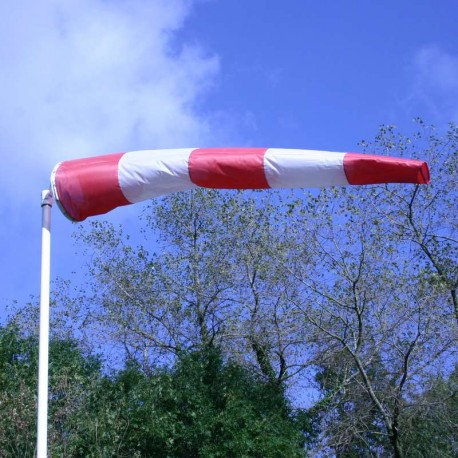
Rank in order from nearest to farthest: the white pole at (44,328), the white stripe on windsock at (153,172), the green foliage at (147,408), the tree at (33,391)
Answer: the white pole at (44,328) → the white stripe on windsock at (153,172) → the tree at (33,391) → the green foliage at (147,408)

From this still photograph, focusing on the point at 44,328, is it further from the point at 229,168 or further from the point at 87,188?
the point at 229,168

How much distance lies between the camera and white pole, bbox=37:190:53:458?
5.01 m

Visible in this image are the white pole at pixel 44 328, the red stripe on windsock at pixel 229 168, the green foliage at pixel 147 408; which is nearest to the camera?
the white pole at pixel 44 328

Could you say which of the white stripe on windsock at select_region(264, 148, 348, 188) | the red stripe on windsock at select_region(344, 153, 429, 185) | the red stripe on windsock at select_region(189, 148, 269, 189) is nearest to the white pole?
the red stripe on windsock at select_region(189, 148, 269, 189)

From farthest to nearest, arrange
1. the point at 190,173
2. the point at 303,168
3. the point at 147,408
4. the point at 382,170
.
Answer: the point at 147,408
the point at 190,173
the point at 303,168
the point at 382,170

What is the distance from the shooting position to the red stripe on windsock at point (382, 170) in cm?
507

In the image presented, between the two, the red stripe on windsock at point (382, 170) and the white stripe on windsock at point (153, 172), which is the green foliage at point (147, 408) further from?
the red stripe on windsock at point (382, 170)

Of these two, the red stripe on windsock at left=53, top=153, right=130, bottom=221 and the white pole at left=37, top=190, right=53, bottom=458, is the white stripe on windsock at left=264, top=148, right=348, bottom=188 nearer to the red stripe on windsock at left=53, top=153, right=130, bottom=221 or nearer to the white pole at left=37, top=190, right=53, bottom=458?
the red stripe on windsock at left=53, top=153, right=130, bottom=221

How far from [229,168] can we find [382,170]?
101cm

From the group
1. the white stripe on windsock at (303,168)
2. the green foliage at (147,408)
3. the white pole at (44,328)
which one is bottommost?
the white pole at (44,328)

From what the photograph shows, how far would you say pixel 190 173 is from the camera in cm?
555

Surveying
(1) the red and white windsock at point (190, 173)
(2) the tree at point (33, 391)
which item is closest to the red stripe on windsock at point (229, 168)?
(1) the red and white windsock at point (190, 173)

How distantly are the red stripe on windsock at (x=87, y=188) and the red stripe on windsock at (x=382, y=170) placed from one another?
1571mm

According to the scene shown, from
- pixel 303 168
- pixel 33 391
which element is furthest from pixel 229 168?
pixel 33 391
